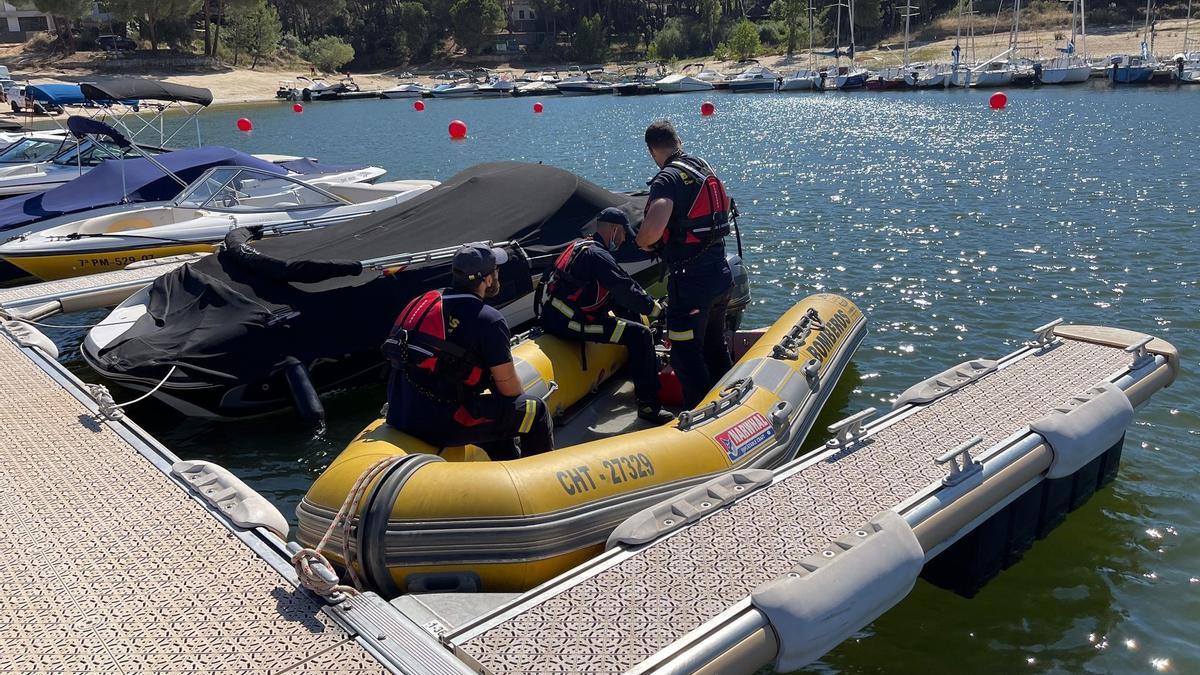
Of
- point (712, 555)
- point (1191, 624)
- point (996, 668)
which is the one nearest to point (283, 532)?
point (712, 555)

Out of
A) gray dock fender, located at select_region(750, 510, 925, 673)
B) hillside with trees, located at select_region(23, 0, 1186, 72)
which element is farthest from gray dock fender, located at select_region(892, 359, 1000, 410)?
hillside with trees, located at select_region(23, 0, 1186, 72)

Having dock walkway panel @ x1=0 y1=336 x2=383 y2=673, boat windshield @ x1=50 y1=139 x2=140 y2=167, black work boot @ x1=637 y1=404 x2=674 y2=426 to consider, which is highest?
boat windshield @ x1=50 y1=139 x2=140 y2=167

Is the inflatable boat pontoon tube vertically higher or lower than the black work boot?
higher

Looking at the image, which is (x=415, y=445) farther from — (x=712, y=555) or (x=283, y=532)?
(x=712, y=555)

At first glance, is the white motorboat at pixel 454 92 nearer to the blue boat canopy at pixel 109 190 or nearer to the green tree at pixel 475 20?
the green tree at pixel 475 20

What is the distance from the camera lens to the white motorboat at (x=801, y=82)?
2163 inches

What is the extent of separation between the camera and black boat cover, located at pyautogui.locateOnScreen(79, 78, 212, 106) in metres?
13.9

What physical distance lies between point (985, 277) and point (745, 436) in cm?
724

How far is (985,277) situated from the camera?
11.4 m

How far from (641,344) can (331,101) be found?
5968 cm

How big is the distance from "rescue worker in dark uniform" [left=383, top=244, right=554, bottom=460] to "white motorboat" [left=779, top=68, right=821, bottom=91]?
53.5 metres

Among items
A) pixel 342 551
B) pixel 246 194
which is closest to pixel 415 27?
pixel 246 194

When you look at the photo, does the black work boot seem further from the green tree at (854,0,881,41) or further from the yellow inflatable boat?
the green tree at (854,0,881,41)

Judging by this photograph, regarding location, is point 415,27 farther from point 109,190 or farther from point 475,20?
point 109,190
